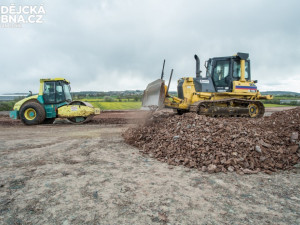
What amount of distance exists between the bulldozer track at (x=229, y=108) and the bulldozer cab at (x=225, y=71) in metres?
0.73

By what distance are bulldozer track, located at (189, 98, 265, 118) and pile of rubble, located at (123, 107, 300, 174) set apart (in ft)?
8.46

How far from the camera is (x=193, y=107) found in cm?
838

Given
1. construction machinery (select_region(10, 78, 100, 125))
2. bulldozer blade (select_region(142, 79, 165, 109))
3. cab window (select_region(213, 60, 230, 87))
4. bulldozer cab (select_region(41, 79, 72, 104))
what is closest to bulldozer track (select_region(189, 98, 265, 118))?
cab window (select_region(213, 60, 230, 87))

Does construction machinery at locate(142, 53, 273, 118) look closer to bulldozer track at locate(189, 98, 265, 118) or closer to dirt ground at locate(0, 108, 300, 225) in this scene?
bulldozer track at locate(189, 98, 265, 118)

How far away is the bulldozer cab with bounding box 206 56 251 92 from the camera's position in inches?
363

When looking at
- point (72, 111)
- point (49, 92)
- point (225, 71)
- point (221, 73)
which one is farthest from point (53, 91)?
point (225, 71)

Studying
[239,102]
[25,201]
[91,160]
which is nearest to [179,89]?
[239,102]

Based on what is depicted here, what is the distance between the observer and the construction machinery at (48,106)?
33.9 feet

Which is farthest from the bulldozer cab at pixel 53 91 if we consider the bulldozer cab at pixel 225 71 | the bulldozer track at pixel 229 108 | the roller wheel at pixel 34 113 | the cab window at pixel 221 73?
the cab window at pixel 221 73

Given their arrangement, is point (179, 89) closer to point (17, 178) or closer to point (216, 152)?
point (216, 152)

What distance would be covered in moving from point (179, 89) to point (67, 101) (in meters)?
6.22

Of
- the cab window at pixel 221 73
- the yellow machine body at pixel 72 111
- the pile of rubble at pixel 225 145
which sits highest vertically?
the cab window at pixel 221 73

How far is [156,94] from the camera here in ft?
27.1

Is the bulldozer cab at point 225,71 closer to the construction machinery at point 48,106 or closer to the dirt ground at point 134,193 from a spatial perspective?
the dirt ground at point 134,193
